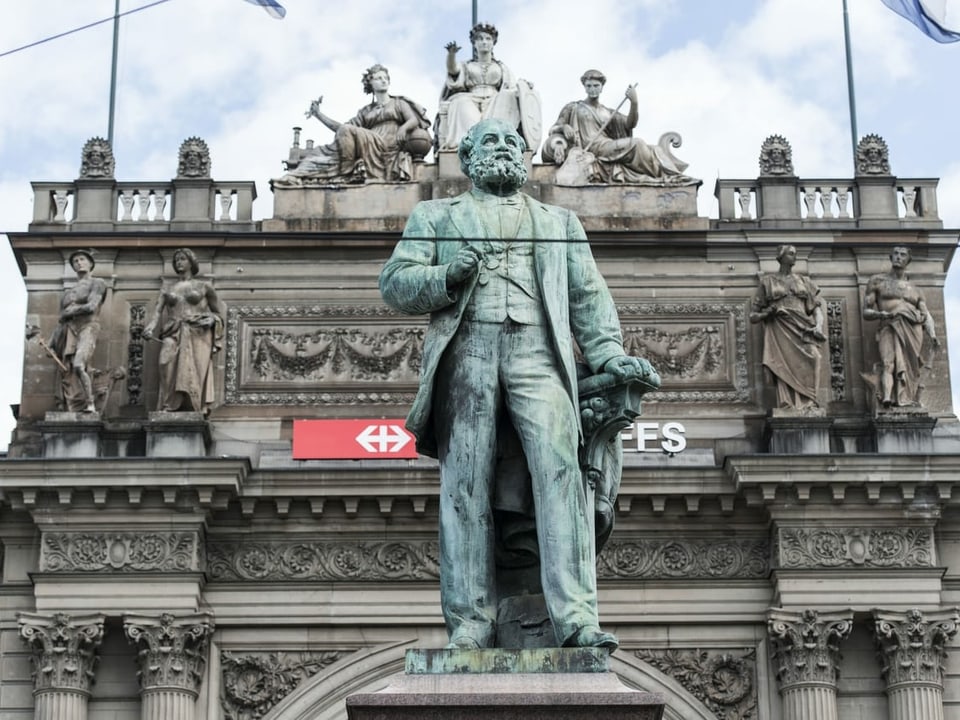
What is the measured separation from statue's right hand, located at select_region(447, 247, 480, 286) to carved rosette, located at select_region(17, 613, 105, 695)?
812 inches

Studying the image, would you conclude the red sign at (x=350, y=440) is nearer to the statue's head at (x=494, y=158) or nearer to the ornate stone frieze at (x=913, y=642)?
the ornate stone frieze at (x=913, y=642)

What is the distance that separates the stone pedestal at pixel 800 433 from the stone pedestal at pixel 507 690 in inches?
853

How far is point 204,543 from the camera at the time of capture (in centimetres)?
3256

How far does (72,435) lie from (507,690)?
22452 millimetres

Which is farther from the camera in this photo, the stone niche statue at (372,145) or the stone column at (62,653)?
the stone niche statue at (372,145)

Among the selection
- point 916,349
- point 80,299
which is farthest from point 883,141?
point 80,299

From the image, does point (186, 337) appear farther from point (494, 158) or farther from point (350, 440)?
point (494, 158)

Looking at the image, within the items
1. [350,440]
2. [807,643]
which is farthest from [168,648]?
[807,643]

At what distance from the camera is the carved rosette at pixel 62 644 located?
3186 cm

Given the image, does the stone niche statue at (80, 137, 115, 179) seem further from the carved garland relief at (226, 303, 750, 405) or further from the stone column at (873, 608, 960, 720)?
the stone column at (873, 608, 960, 720)

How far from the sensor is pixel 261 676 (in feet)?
106

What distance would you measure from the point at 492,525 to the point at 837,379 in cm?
2252

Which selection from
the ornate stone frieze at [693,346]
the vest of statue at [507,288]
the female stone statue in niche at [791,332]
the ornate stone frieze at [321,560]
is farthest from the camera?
the ornate stone frieze at [693,346]

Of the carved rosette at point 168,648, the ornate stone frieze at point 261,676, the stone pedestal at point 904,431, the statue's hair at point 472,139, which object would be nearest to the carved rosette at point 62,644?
the carved rosette at point 168,648
